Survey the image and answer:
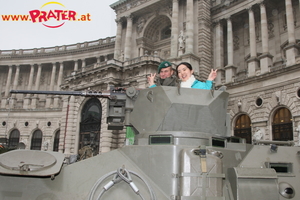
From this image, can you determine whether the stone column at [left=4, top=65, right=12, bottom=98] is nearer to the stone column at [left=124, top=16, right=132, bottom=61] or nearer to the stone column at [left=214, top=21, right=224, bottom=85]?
the stone column at [left=124, top=16, right=132, bottom=61]

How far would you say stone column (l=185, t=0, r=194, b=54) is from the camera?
28484 mm

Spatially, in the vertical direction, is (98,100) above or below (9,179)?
above

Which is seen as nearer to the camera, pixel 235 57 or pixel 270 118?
pixel 270 118

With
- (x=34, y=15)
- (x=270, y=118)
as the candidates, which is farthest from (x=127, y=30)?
(x=270, y=118)

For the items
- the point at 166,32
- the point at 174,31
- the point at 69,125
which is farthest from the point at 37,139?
the point at 174,31

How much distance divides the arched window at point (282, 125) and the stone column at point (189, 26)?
10.0 meters

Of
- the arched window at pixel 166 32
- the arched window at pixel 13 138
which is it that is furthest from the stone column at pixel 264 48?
the arched window at pixel 13 138

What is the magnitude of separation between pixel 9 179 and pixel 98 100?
2151 cm

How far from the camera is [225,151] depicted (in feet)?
14.5

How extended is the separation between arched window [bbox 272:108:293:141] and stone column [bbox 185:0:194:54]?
1001cm

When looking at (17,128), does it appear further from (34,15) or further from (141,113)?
(141,113)

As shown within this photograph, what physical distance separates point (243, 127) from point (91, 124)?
1314cm

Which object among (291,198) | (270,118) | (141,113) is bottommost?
(291,198)

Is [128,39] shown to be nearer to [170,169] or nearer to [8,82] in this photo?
[8,82]
